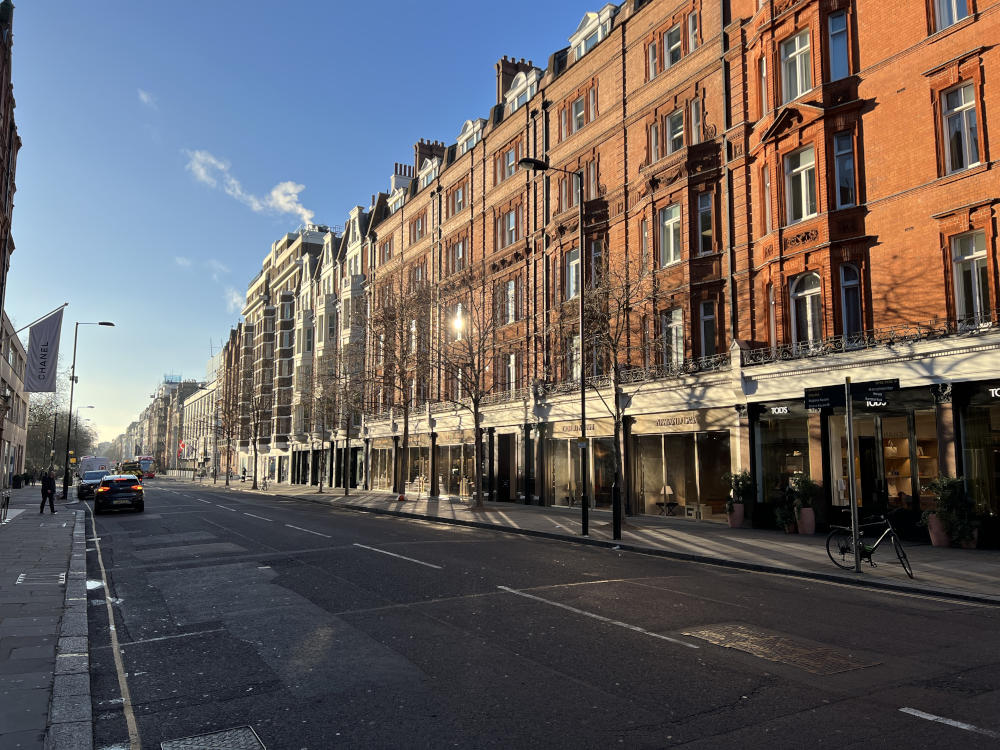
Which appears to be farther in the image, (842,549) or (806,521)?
(806,521)

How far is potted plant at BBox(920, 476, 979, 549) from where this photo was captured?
50.8 ft

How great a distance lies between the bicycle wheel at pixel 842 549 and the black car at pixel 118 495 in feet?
88.3

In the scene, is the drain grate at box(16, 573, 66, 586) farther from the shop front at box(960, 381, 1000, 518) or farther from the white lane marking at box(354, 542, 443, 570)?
the shop front at box(960, 381, 1000, 518)

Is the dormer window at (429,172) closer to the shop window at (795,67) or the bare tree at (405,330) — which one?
the bare tree at (405,330)

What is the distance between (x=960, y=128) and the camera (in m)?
17.0

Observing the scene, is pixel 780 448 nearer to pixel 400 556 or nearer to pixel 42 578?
pixel 400 556

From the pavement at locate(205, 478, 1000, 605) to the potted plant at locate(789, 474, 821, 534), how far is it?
1.12ft

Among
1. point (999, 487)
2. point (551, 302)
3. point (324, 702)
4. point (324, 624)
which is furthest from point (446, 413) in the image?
point (324, 702)

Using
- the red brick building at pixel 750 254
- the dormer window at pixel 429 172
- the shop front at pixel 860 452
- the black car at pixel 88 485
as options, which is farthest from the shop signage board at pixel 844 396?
the black car at pixel 88 485

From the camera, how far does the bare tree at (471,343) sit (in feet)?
97.8

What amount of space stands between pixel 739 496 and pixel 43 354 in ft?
78.0

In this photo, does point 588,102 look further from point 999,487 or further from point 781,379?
point 999,487

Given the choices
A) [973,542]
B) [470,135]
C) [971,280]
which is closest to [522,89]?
[470,135]

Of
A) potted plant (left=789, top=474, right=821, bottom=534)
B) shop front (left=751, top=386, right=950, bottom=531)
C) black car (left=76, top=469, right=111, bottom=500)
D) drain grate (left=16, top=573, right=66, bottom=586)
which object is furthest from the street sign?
black car (left=76, top=469, right=111, bottom=500)
